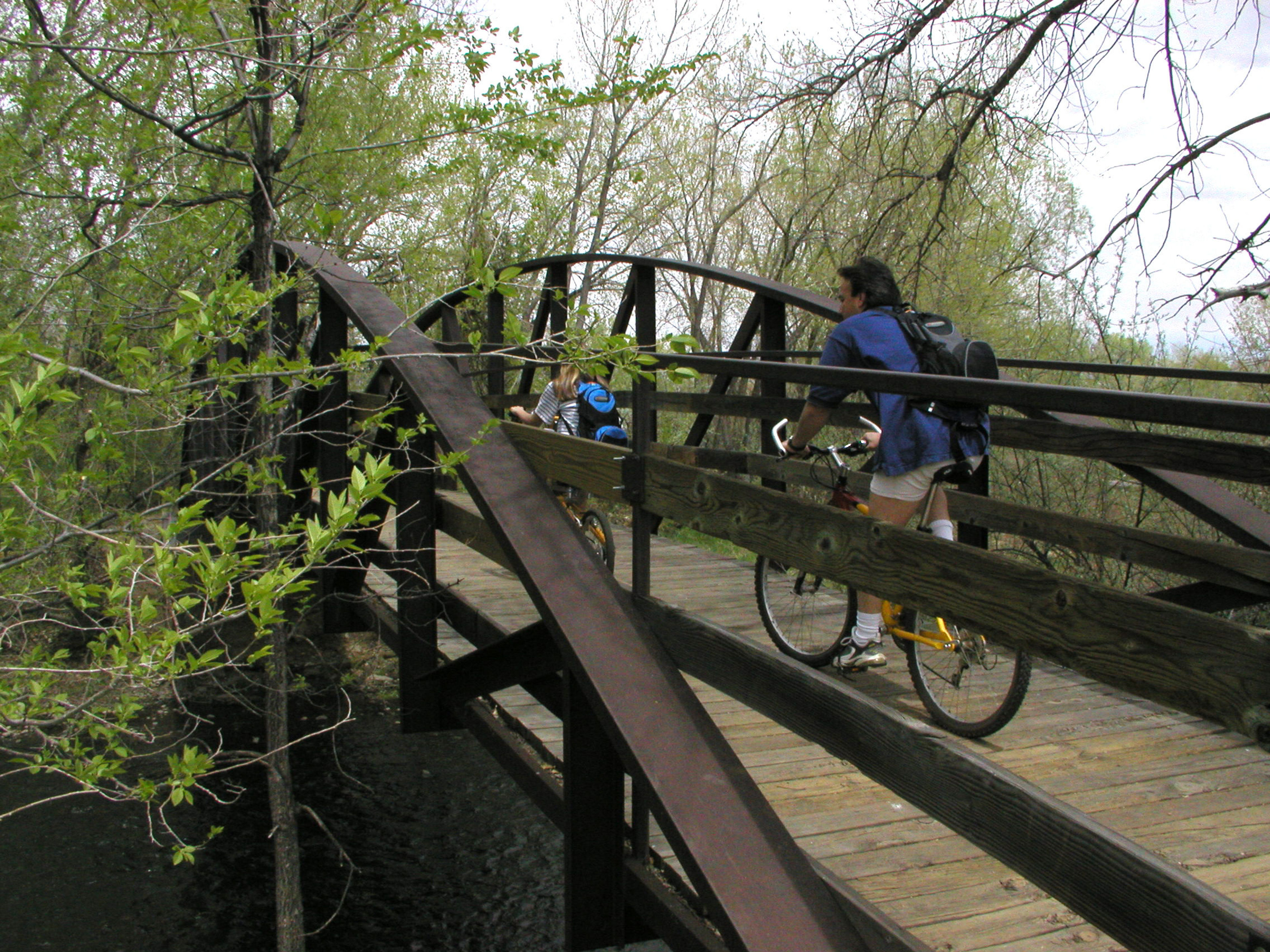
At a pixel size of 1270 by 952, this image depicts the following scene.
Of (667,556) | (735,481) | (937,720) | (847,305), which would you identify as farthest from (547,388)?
(735,481)

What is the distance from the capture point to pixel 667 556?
7.04m

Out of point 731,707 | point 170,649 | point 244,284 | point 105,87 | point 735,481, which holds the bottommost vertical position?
point 731,707

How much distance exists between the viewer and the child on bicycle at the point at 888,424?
3.57 m

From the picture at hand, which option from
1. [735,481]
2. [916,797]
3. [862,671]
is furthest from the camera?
[862,671]

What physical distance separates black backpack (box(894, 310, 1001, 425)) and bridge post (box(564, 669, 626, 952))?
1.53 metres

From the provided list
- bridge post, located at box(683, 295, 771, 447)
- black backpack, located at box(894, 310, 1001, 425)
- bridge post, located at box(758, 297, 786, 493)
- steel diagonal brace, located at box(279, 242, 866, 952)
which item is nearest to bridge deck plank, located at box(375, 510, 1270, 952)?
steel diagonal brace, located at box(279, 242, 866, 952)

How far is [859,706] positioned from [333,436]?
4.80 m

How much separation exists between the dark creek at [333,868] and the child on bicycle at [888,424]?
9.50 ft

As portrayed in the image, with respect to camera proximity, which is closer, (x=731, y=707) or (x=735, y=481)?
(x=735, y=481)

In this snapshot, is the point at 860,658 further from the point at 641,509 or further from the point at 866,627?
the point at 641,509

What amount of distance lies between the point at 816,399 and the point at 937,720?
3.79 ft

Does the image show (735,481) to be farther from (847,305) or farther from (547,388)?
(547,388)

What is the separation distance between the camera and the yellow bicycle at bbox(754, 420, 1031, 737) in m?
3.36

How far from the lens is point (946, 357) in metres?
3.51
